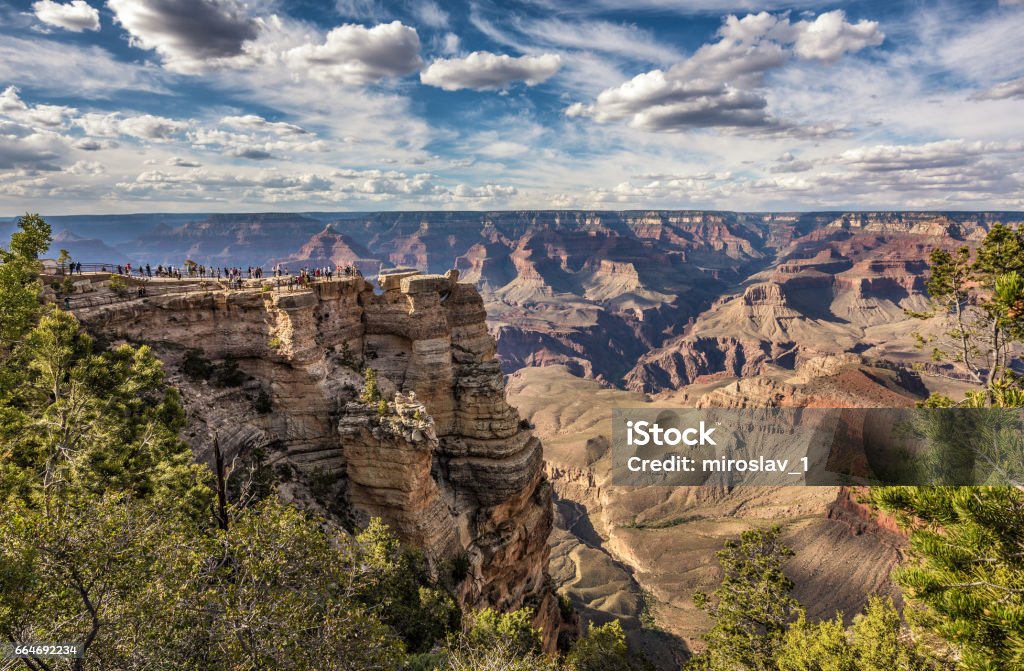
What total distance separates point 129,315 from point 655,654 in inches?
2639

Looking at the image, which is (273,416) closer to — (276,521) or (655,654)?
(276,521)

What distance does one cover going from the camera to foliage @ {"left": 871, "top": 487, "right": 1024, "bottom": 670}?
1055 centimetres

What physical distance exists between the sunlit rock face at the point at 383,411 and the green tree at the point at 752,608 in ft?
53.9

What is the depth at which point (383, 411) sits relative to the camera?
103 ft

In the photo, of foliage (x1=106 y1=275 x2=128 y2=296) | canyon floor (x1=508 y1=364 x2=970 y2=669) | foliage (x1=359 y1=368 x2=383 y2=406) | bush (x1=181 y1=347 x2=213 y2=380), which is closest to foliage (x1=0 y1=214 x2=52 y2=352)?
foliage (x1=106 y1=275 x2=128 y2=296)

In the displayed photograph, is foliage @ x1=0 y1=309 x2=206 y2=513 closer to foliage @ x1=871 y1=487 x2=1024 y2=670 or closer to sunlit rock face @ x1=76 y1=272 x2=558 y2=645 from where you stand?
sunlit rock face @ x1=76 y1=272 x2=558 y2=645

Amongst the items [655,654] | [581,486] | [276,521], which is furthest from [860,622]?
[581,486]

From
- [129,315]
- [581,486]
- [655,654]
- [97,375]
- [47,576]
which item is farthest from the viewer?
[581,486]

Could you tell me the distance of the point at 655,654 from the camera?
60.3m

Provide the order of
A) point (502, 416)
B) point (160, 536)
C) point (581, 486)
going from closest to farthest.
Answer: point (160, 536), point (502, 416), point (581, 486)

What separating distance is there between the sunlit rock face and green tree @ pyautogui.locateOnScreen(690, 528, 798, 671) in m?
16.4

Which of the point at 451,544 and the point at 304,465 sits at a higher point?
the point at 304,465

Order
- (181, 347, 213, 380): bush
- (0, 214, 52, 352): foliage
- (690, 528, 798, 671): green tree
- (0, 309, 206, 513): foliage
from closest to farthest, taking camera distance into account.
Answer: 1. (0, 309, 206, 513): foliage
2. (0, 214, 52, 352): foliage
3. (690, 528, 798, 671): green tree
4. (181, 347, 213, 380): bush

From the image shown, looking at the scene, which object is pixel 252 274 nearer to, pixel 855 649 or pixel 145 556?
pixel 145 556
